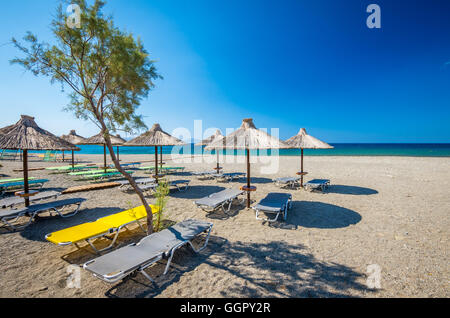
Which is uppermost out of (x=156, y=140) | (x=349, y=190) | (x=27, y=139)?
(x=156, y=140)

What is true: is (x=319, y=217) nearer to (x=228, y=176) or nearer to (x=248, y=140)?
(x=248, y=140)


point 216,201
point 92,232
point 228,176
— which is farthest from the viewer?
point 228,176

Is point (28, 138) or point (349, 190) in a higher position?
point (28, 138)

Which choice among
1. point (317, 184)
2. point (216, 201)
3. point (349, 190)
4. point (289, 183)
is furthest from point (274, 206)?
point (349, 190)

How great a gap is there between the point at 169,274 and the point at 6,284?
8.06 feet

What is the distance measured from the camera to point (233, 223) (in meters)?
5.64

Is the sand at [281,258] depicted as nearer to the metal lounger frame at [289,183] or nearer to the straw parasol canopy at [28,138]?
the straw parasol canopy at [28,138]

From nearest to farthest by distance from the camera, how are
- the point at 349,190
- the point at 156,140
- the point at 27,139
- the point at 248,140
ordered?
the point at 27,139 < the point at 248,140 < the point at 349,190 < the point at 156,140

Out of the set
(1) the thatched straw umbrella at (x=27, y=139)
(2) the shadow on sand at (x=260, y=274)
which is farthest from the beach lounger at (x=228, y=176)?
(2) the shadow on sand at (x=260, y=274)

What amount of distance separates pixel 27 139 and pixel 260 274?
23.8 ft

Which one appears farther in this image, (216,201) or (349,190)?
(349,190)

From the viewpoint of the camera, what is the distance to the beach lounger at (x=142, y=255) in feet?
9.38

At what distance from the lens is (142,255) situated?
10.8 ft

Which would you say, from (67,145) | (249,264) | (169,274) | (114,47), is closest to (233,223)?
(249,264)
